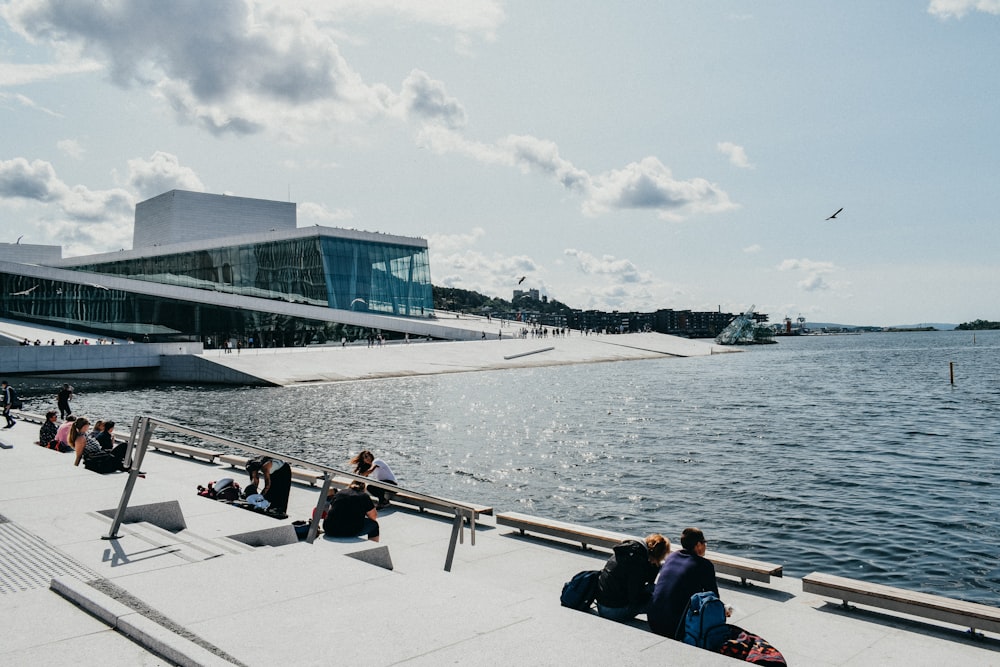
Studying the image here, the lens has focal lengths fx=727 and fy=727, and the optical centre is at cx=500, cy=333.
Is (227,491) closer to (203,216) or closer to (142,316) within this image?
(142,316)

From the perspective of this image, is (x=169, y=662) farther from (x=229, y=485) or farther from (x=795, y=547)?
(x=795, y=547)

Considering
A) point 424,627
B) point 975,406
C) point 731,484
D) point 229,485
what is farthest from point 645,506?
point 975,406

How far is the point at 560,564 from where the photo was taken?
29.3 feet

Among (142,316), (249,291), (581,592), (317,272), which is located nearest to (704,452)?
(581,592)

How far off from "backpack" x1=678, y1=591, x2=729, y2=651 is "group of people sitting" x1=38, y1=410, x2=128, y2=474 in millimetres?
8658

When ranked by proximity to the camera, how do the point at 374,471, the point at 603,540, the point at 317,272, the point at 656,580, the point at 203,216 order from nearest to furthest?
the point at 656,580, the point at 603,540, the point at 374,471, the point at 317,272, the point at 203,216

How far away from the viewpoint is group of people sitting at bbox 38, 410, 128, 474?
1258cm

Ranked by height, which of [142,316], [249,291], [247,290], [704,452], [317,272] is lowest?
[704,452]

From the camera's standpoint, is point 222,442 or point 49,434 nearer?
point 222,442

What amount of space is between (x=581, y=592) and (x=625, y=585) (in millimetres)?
402

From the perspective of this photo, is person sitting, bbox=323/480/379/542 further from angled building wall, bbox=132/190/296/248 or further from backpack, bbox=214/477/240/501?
angled building wall, bbox=132/190/296/248

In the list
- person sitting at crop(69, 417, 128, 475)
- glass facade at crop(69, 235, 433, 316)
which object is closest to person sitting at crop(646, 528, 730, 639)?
person sitting at crop(69, 417, 128, 475)

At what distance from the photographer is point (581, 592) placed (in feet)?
21.6

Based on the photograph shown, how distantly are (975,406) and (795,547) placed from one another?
27290 millimetres
